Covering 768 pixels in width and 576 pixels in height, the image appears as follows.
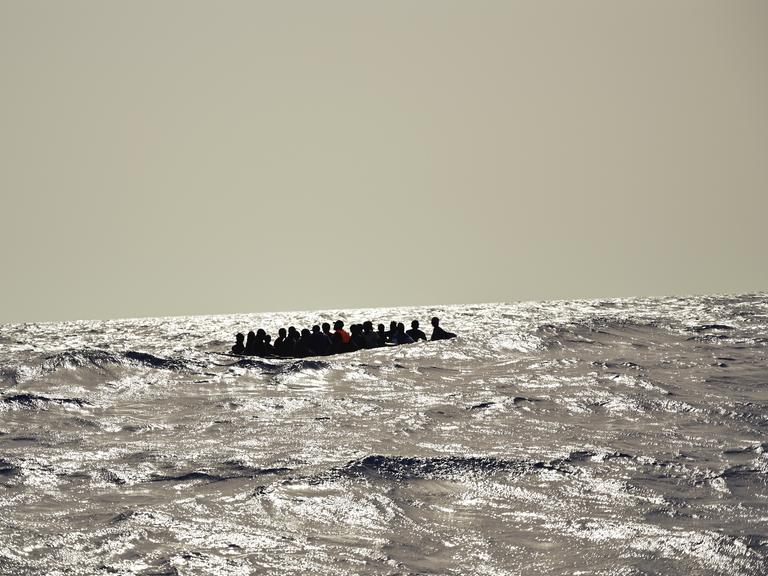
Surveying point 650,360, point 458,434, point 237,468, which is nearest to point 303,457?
point 237,468

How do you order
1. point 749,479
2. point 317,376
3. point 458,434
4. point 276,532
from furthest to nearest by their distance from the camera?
point 317,376 → point 458,434 → point 749,479 → point 276,532

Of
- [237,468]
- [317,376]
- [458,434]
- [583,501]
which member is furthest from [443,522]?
[317,376]

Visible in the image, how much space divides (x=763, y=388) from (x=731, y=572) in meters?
12.3

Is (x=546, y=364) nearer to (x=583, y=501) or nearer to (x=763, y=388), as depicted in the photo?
(x=763, y=388)

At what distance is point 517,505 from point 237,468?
3.87m

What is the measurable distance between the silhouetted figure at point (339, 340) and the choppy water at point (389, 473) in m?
7.44

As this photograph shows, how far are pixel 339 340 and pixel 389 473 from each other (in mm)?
19166

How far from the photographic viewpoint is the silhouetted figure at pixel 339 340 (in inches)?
1188

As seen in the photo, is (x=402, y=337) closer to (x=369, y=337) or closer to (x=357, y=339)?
(x=369, y=337)

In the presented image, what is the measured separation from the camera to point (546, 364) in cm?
2489

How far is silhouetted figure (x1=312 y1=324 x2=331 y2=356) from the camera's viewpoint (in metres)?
29.5

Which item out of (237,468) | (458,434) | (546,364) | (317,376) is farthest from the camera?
(546,364)

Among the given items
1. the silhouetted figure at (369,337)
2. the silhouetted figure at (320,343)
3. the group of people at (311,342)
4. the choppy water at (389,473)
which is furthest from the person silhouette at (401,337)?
the choppy water at (389,473)

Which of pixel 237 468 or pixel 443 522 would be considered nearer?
pixel 443 522
